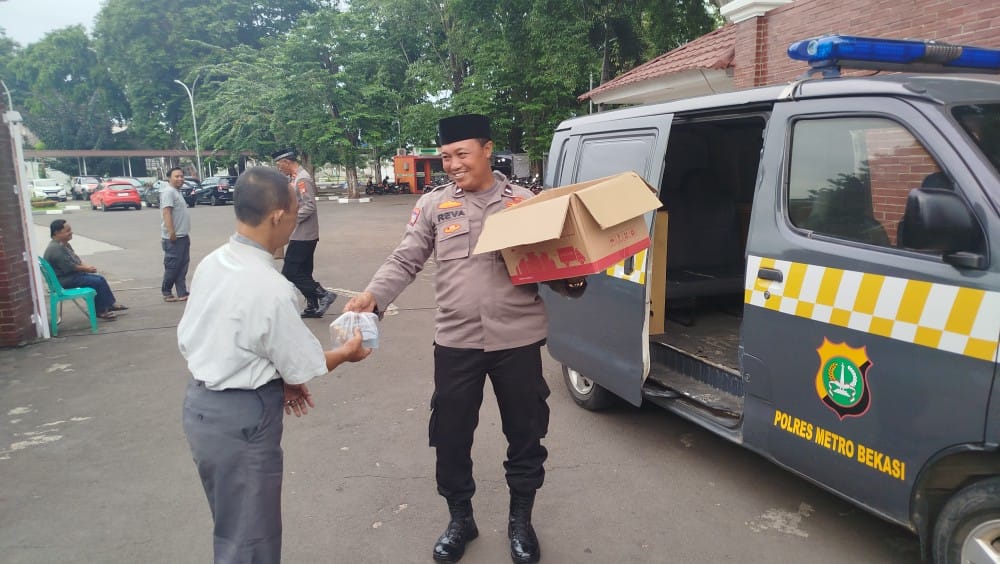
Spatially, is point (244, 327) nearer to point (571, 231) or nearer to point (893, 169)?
point (571, 231)

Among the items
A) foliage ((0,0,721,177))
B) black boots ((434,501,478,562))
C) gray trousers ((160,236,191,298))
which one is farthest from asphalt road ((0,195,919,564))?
foliage ((0,0,721,177))

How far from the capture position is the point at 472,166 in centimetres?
283

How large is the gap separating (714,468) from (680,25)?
64.3 feet

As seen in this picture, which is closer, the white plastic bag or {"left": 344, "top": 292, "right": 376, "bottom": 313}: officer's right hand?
the white plastic bag

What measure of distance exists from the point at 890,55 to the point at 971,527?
207 cm

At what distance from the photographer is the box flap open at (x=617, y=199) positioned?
97.5 inches

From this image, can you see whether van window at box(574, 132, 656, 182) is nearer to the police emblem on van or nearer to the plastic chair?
the police emblem on van

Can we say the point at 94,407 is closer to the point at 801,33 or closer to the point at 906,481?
the point at 906,481

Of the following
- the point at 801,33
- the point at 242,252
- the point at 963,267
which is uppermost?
the point at 801,33

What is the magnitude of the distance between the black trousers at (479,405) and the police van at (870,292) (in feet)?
3.47

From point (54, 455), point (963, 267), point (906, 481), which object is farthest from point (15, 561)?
point (963, 267)

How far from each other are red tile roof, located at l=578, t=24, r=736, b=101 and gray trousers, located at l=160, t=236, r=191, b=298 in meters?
8.06

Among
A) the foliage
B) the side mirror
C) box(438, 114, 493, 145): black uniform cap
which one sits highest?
the foliage

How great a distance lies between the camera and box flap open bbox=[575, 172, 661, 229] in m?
2.48
